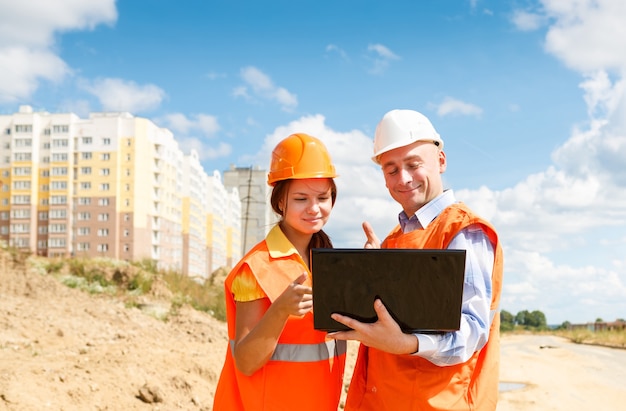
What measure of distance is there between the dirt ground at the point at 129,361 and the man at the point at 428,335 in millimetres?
4855

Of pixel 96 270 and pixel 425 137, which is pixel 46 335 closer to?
pixel 96 270

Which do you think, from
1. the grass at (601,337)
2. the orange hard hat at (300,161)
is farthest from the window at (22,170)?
the orange hard hat at (300,161)

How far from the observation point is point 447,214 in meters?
2.77

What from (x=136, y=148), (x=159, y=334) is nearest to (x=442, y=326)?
(x=159, y=334)

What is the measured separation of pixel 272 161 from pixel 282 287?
0.67 m

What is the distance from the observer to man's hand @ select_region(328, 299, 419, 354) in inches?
94.8

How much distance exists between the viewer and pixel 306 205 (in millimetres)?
3131

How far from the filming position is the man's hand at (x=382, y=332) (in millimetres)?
2408

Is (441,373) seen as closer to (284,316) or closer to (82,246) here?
(284,316)

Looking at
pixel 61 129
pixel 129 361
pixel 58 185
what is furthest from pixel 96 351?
pixel 61 129

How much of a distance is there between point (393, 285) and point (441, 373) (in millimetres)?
489

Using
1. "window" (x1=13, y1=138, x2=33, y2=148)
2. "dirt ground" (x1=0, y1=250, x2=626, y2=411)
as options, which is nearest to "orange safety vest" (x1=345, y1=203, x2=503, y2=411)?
"dirt ground" (x1=0, y1=250, x2=626, y2=411)

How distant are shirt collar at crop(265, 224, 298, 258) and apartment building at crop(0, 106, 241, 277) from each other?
2675 inches

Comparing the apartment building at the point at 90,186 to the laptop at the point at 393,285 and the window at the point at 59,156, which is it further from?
the laptop at the point at 393,285
